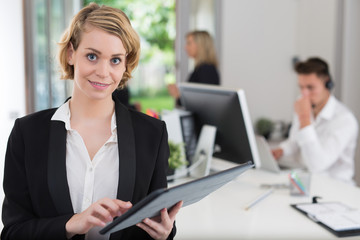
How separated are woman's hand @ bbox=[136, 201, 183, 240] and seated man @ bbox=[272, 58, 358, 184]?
4.94 ft

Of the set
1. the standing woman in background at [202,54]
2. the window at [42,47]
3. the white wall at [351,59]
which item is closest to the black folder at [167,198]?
the window at [42,47]

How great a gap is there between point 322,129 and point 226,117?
0.85m

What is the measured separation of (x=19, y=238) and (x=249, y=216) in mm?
850

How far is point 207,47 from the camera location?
3.97 metres

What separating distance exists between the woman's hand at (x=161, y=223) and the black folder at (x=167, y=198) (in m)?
0.02

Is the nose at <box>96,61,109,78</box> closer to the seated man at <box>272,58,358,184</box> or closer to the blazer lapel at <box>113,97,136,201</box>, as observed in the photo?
the blazer lapel at <box>113,97,136,201</box>

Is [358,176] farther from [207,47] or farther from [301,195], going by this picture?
[301,195]

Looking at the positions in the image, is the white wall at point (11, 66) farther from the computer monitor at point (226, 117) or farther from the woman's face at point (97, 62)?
the woman's face at point (97, 62)

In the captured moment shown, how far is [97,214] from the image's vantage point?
1007 millimetres

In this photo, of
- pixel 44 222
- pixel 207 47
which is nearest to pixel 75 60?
pixel 44 222

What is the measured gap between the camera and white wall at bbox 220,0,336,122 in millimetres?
4535

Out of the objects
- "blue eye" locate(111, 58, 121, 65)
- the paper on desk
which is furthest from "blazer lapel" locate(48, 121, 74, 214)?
the paper on desk

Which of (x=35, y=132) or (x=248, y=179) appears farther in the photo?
(x=248, y=179)

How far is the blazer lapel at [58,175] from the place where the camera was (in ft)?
3.50
